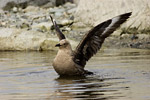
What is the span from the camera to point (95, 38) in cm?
873

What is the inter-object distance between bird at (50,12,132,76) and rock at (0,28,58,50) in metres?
4.54

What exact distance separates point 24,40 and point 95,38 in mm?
5224

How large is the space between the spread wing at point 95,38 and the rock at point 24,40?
449 centimetres

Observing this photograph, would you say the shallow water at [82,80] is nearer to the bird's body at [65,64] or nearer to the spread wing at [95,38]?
the bird's body at [65,64]

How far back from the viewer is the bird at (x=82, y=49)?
8297 millimetres

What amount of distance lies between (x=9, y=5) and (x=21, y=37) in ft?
29.0

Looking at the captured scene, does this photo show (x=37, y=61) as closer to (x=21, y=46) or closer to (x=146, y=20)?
(x=21, y=46)

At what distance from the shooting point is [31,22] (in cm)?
1811

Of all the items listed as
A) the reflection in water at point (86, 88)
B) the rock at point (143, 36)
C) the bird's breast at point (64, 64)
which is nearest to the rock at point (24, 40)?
the rock at point (143, 36)

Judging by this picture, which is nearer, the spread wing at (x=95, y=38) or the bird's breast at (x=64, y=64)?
the bird's breast at (x=64, y=64)

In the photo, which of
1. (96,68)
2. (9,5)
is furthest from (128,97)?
(9,5)

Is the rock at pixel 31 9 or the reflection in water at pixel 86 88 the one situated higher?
the rock at pixel 31 9

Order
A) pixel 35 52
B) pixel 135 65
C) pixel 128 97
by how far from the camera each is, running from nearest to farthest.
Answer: pixel 128 97, pixel 135 65, pixel 35 52

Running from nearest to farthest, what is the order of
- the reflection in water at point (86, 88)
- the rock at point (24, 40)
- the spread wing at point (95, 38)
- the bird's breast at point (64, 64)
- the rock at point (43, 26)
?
the reflection in water at point (86, 88), the bird's breast at point (64, 64), the spread wing at point (95, 38), the rock at point (24, 40), the rock at point (43, 26)
